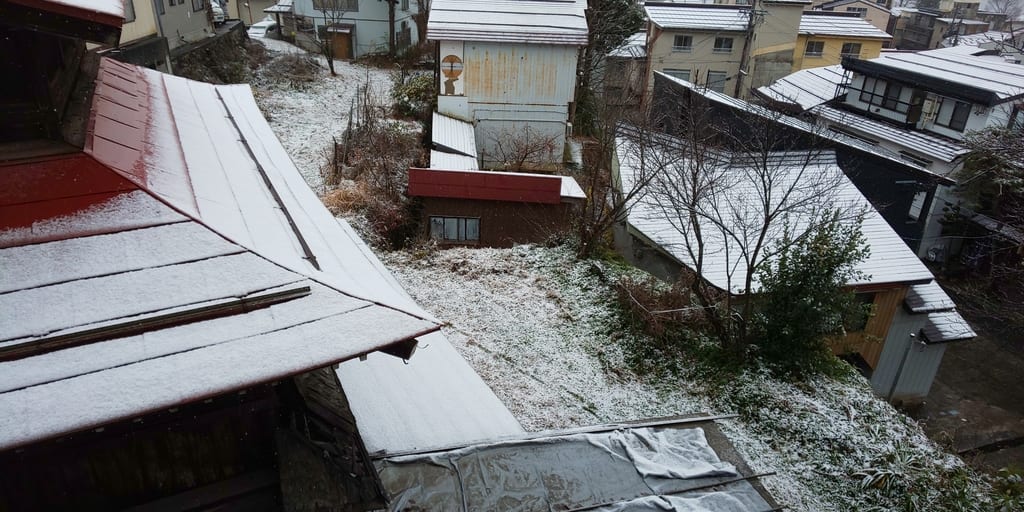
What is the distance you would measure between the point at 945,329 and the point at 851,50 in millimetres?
25418

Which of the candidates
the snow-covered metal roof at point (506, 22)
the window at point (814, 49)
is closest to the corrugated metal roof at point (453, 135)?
the snow-covered metal roof at point (506, 22)

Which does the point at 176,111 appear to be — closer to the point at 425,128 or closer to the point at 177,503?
the point at 177,503

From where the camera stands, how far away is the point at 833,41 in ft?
107

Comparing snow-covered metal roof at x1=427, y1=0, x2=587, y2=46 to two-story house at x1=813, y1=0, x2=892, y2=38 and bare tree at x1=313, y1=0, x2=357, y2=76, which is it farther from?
two-story house at x1=813, y1=0, x2=892, y2=38

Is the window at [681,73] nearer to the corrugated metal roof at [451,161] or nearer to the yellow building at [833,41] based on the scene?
the yellow building at [833,41]

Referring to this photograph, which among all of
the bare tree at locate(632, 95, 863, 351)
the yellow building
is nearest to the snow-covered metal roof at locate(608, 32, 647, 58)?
the yellow building

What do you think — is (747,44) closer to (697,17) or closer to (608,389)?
(697,17)

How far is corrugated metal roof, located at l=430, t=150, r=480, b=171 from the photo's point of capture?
604 inches

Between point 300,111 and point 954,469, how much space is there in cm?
1993

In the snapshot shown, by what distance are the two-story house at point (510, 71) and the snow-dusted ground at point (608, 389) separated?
25.1 feet

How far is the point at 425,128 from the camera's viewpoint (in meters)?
19.5

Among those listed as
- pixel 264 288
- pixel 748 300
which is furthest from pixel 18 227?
pixel 748 300

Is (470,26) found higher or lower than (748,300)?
higher

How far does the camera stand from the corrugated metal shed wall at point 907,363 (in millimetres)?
13688
